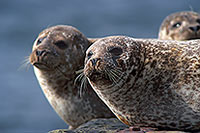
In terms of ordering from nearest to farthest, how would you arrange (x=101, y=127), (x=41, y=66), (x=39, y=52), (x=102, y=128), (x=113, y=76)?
(x=113, y=76) → (x=102, y=128) → (x=101, y=127) → (x=39, y=52) → (x=41, y=66)

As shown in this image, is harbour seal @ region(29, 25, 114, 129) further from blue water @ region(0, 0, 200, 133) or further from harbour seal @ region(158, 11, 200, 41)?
blue water @ region(0, 0, 200, 133)

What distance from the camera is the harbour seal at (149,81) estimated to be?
18.9 feet

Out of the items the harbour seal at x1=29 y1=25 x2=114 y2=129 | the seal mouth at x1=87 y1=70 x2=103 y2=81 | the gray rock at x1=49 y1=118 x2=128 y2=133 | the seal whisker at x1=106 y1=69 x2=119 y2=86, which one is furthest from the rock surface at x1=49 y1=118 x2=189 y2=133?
the harbour seal at x1=29 y1=25 x2=114 y2=129

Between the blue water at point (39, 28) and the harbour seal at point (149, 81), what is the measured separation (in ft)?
60.0

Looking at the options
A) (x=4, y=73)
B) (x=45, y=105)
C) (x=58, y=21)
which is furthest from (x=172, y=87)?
(x=58, y=21)

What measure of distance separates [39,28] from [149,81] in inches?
1394

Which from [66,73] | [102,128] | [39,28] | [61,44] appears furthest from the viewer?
[39,28]

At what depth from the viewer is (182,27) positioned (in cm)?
1038

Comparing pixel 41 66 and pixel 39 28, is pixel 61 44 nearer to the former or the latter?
pixel 41 66

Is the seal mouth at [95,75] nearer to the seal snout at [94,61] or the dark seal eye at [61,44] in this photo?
the seal snout at [94,61]

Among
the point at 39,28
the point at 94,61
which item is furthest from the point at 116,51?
the point at 39,28

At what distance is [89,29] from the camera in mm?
37375

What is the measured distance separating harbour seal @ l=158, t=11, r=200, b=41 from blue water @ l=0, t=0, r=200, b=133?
14.1m

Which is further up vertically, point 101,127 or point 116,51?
point 116,51
